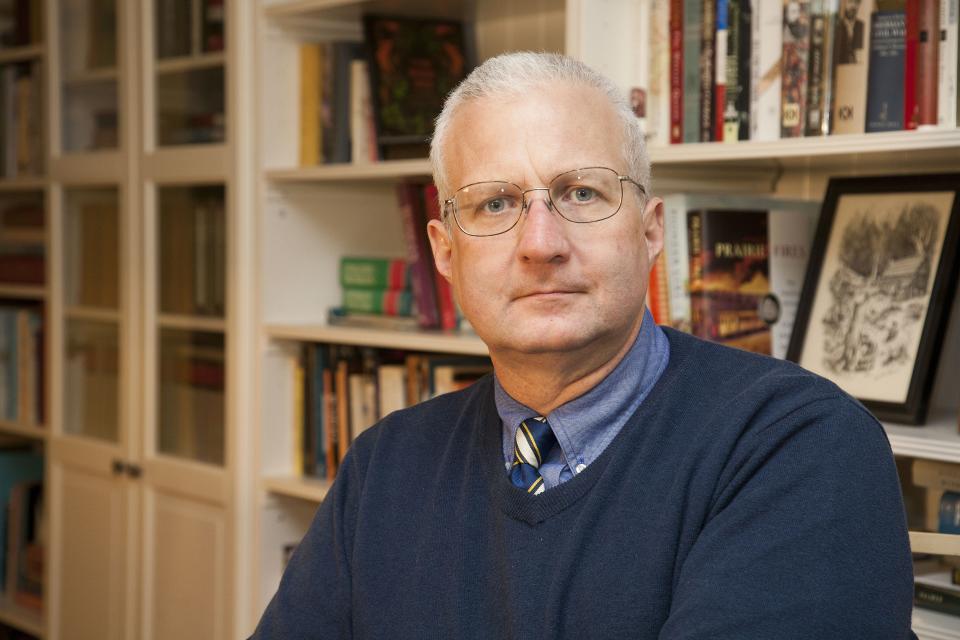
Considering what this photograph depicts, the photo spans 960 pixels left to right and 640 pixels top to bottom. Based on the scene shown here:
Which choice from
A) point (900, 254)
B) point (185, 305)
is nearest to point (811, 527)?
point (900, 254)

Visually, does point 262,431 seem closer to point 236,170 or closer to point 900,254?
point 236,170

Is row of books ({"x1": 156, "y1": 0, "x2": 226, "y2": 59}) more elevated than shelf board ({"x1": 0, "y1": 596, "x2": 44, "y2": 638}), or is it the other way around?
row of books ({"x1": 156, "y1": 0, "x2": 226, "y2": 59})

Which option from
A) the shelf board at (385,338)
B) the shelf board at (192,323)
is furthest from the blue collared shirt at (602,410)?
the shelf board at (192,323)

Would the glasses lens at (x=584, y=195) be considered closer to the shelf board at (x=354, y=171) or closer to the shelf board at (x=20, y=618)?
the shelf board at (x=354, y=171)

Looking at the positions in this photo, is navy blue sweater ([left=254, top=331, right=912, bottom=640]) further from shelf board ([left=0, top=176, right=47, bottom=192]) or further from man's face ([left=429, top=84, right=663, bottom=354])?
shelf board ([left=0, top=176, right=47, bottom=192])

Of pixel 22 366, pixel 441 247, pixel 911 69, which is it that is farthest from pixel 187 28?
pixel 911 69

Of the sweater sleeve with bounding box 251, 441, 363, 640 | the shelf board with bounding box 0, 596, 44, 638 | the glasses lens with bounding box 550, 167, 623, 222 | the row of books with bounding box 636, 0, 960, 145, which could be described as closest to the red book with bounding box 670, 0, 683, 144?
the row of books with bounding box 636, 0, 960, 145

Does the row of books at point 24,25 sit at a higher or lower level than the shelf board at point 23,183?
higher

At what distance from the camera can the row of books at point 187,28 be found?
9.05 feet

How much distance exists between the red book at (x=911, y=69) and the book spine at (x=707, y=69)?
316mm

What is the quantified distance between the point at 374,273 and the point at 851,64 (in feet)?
4.07

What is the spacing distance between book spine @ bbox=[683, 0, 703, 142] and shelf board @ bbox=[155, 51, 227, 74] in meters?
1.23

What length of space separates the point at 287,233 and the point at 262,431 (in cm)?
47

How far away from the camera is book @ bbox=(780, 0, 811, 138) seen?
1804 mm
